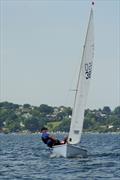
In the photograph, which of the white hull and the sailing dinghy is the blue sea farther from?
the sailing dinghy

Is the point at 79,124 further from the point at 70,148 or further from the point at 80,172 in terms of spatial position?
the point at 80,172

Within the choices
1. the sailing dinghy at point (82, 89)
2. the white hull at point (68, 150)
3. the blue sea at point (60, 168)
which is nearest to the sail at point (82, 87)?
the sailing dinghy at point (82, 89)

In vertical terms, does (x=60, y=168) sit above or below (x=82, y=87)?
below

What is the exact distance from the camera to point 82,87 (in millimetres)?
52750

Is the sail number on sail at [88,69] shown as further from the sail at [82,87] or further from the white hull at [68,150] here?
the white hull at [68,150]

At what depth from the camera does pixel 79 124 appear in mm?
52969

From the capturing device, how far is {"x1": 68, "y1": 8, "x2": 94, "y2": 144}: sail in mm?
52281

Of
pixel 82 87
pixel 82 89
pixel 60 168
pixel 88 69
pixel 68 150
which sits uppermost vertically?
pixel 88 69

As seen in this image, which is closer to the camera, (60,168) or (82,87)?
(60,168)

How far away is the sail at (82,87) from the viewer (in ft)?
172

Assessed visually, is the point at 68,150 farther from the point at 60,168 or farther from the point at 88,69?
the point at 88,69

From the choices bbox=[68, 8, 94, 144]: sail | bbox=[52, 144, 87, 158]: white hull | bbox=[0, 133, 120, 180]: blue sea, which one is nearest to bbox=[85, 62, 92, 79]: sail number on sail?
bbox=[68, 8, 94, 144]: sail

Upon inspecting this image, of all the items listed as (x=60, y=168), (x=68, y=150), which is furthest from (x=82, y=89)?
(x=60, y=168)

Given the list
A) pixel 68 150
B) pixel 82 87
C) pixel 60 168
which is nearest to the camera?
pixel 60 168
